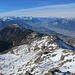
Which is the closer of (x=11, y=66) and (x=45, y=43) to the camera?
(x=11, y=66)

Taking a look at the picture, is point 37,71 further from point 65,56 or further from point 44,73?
point 65,56

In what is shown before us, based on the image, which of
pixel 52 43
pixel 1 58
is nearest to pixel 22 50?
pixel 1 58

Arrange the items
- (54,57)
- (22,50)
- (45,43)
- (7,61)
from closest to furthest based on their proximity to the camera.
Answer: (54,57) < (7,61) < (45,43) < (22,50)

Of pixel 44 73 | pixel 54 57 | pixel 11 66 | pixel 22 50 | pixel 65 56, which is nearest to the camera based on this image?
pixel 44 73

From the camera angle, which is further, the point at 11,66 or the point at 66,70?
the point at 11,66

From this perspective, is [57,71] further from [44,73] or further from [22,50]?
[22,50]

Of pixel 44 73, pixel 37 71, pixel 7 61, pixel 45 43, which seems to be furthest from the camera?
pixel 45 43

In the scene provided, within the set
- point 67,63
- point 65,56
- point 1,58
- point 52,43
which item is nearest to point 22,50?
point 1,58

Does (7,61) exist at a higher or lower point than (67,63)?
lower

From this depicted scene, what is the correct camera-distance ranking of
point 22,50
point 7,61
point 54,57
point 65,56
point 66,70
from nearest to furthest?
1. point 66,70
2. point 65,56
3. point 54,57
4. point 7,61
5. point 22,50
